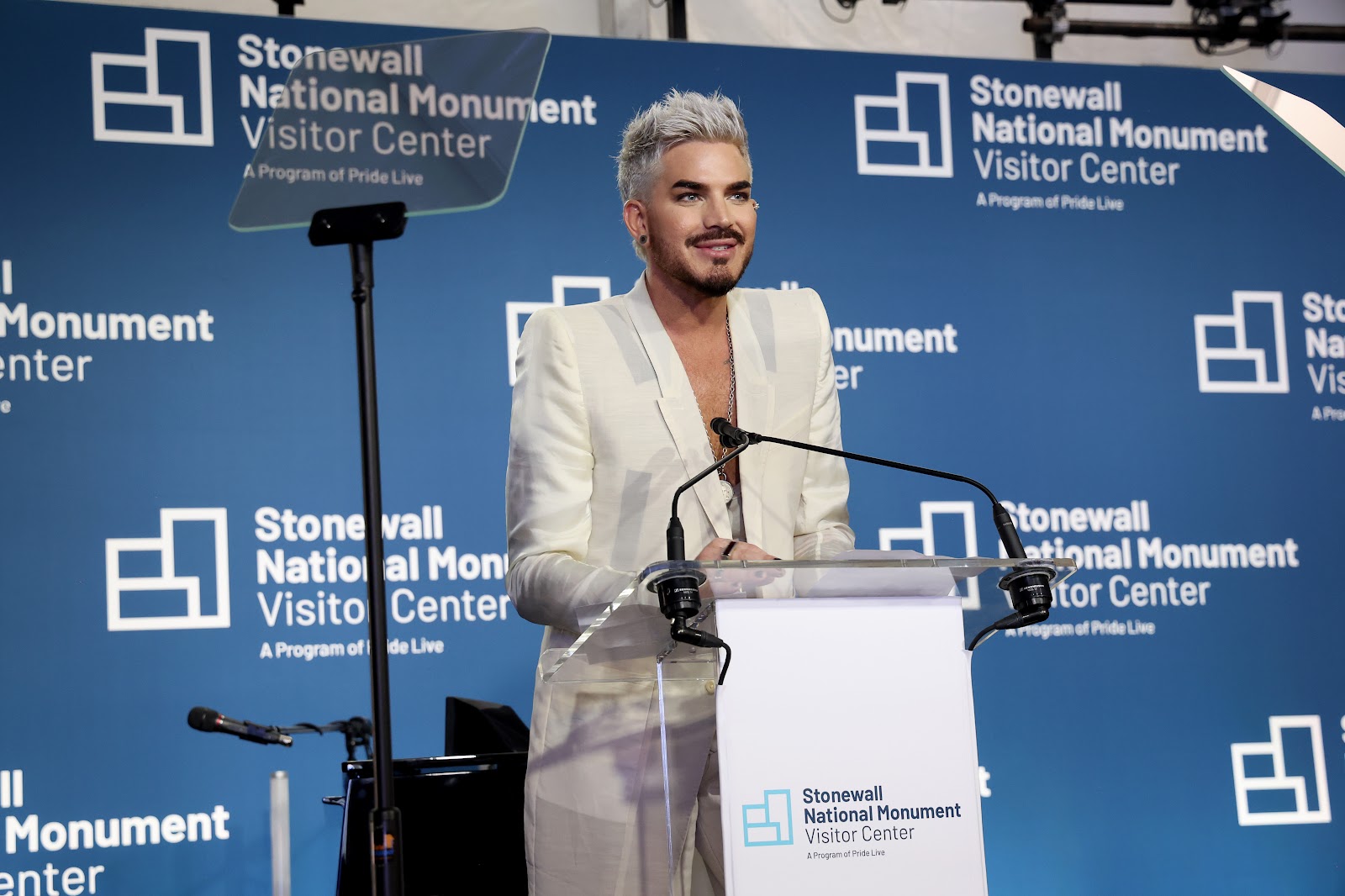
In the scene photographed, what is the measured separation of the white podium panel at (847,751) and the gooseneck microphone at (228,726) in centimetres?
155

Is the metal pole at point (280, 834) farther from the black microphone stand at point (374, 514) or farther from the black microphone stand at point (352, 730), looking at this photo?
the black microphone stand at point (374, 514)

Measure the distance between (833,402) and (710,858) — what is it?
961 mm

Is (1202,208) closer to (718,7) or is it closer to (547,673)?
(718,7)

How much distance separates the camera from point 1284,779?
4.61 meters

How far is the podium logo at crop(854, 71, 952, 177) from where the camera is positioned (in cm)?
476

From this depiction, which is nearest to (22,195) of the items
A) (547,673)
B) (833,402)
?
(833,402)

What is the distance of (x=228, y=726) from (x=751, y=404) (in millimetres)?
1326

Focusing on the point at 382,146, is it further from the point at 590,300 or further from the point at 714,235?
the point at 590,300

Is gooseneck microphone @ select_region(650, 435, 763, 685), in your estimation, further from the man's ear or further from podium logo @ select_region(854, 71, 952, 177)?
podium logo @ select_region(854, 71, 952, 177)

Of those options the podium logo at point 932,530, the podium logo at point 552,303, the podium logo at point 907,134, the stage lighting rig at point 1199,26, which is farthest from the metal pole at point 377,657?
the stage lighting rig at point 1199,26

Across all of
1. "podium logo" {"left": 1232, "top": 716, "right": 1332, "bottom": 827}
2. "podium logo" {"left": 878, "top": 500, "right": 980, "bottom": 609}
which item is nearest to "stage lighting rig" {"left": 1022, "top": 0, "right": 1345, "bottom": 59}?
"podium logo" {"left": 878, "top": 500, "right": 980, "bottom": 609}

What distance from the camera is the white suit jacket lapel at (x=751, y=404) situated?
246 cm

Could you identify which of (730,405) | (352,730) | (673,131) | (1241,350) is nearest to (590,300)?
(352,730)

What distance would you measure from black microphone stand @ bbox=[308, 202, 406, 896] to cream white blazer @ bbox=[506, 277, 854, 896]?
1.14 ft
